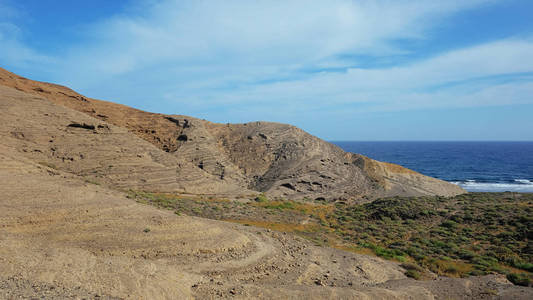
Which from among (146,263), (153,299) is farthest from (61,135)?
(153,299)

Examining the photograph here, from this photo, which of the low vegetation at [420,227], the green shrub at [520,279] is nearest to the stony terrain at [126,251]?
the green shrub at [520,279]

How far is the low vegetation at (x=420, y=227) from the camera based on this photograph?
1542 centimetres

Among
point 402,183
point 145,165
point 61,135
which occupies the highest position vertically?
point 61,135

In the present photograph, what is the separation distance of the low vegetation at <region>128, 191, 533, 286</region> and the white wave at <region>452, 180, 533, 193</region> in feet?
99.9

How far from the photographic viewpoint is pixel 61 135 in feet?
82.0

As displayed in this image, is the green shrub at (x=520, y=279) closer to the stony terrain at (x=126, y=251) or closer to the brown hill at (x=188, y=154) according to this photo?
the stony terrain at (x=126, y=251)

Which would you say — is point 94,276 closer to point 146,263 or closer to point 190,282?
point 146,263

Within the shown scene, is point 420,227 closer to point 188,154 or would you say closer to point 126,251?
point 126,251

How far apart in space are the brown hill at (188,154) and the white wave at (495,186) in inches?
495

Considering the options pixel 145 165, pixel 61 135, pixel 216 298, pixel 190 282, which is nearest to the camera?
pixel 216 298

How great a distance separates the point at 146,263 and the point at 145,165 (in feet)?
63.1

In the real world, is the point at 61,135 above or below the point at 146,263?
above

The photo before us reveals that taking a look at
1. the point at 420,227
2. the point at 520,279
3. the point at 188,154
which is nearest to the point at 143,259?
the point at 520,279

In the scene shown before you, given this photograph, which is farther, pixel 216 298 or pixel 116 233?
pixel 116 233
